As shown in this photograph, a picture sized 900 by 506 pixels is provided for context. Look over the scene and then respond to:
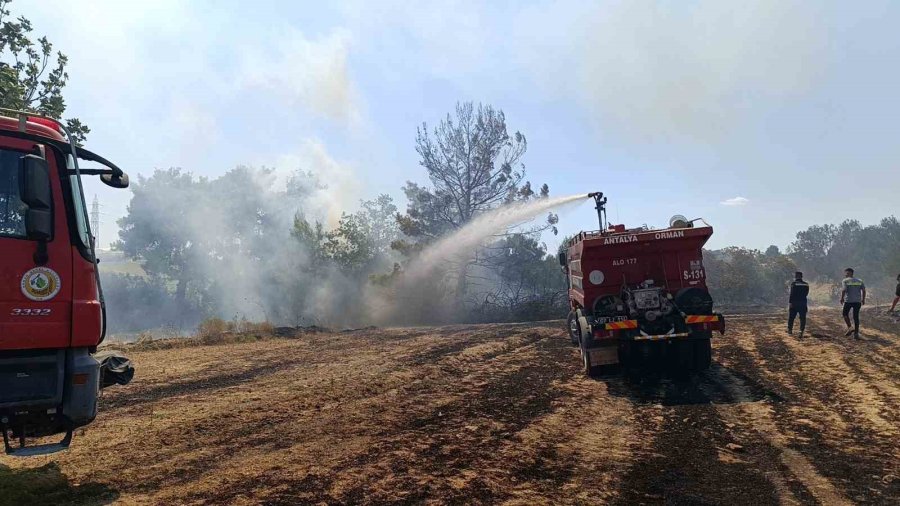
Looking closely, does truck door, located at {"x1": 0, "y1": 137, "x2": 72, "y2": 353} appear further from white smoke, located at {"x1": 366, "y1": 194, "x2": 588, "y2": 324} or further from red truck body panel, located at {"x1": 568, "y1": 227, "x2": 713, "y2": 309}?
white smoke, located at {"x1": 366, "y1": 194, "x2": 588, "y2": 324}

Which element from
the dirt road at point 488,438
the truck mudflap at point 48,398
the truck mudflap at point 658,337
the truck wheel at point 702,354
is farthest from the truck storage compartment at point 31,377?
the truck wheel at point 702,354

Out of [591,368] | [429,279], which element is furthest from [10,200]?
[429,279]

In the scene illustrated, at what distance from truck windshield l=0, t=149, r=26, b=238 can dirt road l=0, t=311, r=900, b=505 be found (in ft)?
7.12

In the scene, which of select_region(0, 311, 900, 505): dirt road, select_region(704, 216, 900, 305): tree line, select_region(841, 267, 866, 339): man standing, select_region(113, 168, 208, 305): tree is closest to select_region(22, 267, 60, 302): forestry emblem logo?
select_region(0, 311, 900, 505): dirt road

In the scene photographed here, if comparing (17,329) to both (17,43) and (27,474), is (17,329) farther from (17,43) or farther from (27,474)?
(17,43)

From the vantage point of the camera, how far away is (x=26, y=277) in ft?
13.2

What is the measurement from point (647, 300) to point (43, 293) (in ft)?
28.1

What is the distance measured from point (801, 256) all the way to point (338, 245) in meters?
45.3

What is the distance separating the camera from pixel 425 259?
28031 millimetres

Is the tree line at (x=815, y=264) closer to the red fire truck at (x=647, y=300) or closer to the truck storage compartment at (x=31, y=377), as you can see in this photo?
the red fire truck at (x=647, y=300)

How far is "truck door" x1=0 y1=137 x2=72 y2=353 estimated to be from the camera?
155 inches

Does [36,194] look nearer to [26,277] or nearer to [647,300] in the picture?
[26,277]

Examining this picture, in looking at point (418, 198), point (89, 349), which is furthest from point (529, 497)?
point (418, 198)

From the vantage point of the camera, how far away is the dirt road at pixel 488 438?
14.5 ft
